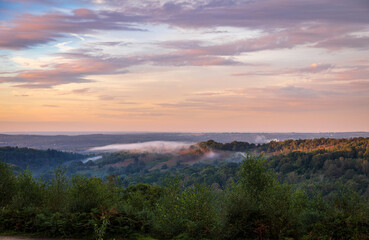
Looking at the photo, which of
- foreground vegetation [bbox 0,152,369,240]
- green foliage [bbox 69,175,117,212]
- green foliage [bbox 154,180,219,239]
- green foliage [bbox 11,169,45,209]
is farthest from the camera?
green foliage [bbox 11,169,45,209]

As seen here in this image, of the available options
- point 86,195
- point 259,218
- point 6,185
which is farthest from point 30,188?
point 259,218

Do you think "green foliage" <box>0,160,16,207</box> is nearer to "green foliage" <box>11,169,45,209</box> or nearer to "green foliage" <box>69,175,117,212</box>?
"green foliage" <box>11,169,45,209</box>

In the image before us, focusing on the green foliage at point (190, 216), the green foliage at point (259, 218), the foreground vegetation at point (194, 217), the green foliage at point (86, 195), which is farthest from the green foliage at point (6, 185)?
the green foliage at point (259, 218)

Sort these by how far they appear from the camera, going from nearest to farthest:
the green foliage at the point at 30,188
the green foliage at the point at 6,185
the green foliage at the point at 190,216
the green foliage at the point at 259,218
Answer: the green foliage at the point at 259,218 < the green foliage at the point at 190,216 < the green foliage at the point at 30,188 < the green foliage at the point at 6,185

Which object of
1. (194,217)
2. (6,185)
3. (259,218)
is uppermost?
(6,185)

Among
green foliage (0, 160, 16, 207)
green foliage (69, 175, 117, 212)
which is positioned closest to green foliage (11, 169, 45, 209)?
green foliage (0, 160, 16, 207)

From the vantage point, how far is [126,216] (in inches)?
659

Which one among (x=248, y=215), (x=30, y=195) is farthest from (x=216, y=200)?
(x=30, y=195)

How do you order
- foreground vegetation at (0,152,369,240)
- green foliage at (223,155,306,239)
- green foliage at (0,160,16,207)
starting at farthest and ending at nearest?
1. green foliage at (0,160,16,207)
2. green foliage at (223,155,306,239)
3. foreground vegetation at (0,152,369,240)

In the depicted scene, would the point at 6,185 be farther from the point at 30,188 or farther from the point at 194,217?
the point at 194,217

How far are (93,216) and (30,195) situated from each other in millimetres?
7055

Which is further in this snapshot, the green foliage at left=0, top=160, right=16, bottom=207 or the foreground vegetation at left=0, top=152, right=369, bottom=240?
the green foliage at left=0, top=160, right=16, bottom=207

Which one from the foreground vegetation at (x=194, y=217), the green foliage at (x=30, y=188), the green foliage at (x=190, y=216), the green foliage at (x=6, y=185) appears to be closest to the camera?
the foreground vegetation at (x=194, y=217)

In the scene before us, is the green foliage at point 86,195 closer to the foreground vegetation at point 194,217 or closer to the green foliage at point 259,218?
the foreground vegetation at point 194,217
